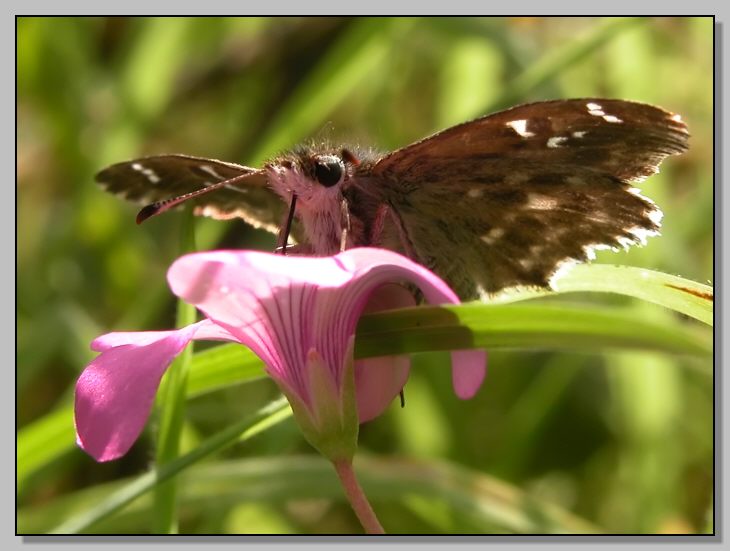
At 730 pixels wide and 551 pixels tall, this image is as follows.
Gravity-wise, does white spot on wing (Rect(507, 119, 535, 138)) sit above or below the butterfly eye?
above

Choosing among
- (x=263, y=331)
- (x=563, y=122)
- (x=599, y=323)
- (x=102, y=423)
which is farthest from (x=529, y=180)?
(x=102, y=423)

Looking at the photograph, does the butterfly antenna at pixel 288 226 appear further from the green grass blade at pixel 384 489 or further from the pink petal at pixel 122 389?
→ the green grass blade at pixel 384 489

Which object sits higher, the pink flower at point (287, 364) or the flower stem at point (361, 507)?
the pink flower at point (287, 364)

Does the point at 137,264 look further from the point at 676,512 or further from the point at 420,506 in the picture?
the point at 676,512

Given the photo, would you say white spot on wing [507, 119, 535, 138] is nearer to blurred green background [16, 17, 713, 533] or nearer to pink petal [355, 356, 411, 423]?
pink petal [355, 356, 411, 423]

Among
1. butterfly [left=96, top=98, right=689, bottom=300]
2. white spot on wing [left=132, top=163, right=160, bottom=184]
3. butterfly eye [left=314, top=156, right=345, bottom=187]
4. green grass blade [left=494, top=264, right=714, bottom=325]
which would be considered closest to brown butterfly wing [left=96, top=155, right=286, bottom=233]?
white spot on wing [left=132, top=163, right=160, bottom=184]

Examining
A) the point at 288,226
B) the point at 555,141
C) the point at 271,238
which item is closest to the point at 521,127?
the point at 555,141

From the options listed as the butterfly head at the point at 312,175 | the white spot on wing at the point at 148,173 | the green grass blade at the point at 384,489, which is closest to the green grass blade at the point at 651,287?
the butterfly head at the point at 312,175
